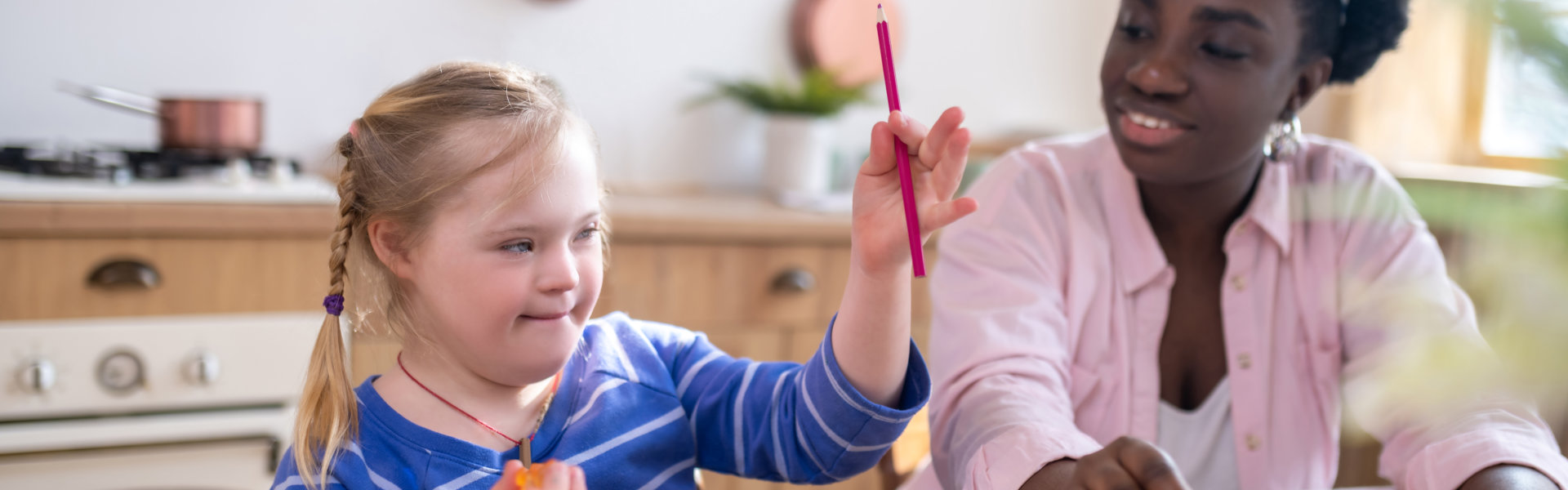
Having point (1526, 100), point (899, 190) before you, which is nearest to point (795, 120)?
point (899, 190)

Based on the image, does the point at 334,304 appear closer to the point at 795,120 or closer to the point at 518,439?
the point at 518,439

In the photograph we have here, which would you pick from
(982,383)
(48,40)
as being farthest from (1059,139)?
(48,40)

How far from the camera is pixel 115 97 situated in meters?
1.83

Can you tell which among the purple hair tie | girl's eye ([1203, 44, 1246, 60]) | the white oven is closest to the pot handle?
the white oven

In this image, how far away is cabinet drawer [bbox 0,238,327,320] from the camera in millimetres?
1561

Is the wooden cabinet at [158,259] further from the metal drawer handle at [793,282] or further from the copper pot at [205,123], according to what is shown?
the metal drawer handle at [793,282]

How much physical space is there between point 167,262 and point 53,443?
0.28 metres

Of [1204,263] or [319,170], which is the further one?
[319,170]

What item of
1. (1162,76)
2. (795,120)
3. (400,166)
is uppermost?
(1162,76)

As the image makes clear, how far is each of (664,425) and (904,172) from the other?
0.32 m

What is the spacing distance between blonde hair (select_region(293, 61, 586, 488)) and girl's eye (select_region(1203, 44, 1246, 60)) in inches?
22.8

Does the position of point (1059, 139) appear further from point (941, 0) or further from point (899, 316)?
point (941, 0)

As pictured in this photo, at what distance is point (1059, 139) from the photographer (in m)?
1.22

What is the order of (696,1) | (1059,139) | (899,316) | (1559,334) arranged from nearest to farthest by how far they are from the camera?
(1559,334) < (899,316) < (1059,139) < (696,1)
